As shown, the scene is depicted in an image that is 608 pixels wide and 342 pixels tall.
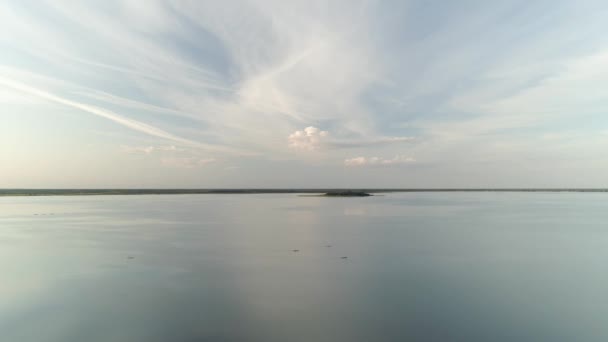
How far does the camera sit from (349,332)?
7.07m

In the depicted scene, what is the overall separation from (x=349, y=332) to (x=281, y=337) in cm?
158

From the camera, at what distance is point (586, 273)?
11758 mm

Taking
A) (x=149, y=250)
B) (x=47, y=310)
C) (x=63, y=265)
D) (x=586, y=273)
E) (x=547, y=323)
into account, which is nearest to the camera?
(x=547, y=323)

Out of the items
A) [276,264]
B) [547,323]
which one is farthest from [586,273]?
[276,264]

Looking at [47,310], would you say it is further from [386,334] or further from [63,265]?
[386,334]

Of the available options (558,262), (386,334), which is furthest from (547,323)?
(558,262)

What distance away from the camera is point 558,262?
13367 millimetres

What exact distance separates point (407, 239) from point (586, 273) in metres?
8.23

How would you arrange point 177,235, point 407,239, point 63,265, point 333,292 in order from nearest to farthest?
point 333,292
point 63,265
point 407,239
point 177,235

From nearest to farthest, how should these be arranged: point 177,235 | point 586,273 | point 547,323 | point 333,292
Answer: point 547,323
point 333,292
point 586,273
point 177,235

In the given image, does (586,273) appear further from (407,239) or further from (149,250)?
(149,250)

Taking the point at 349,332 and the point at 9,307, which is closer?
the point at 349,332

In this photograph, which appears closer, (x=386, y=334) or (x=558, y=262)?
(x=386, y=334)

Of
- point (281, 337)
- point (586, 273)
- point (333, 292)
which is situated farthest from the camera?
point (586, 273)
